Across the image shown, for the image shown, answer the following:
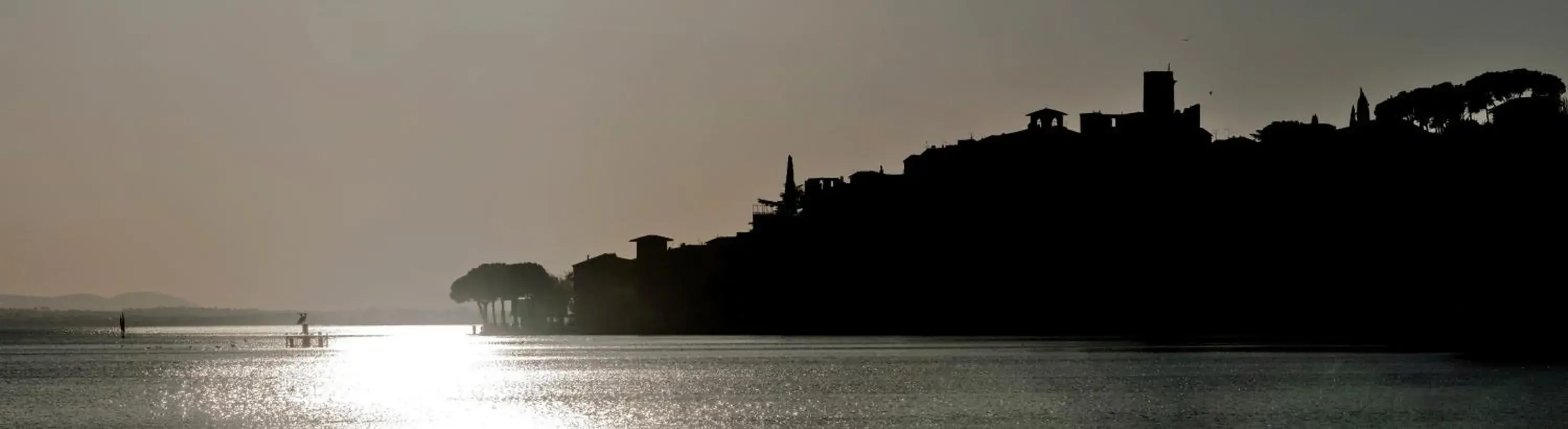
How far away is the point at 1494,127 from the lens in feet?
424

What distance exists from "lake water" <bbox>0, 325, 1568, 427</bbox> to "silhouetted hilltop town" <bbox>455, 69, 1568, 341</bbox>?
27.3 m

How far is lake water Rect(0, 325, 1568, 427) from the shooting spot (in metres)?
51.0

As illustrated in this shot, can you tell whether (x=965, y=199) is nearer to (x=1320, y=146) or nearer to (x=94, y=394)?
(x=1320, y=146)

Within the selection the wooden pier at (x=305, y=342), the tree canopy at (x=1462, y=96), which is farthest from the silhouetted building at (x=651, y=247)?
the tree canopy at (x=1462, y=96)

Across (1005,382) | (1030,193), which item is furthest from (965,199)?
(1005,382)

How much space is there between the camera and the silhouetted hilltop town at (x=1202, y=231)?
12431cm

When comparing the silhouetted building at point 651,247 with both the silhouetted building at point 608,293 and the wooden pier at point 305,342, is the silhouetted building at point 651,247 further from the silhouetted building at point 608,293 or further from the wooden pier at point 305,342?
the wooden pier at point 305,342

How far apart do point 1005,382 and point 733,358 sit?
31.6m

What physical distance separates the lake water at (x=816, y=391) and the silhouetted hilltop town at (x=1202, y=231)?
27287 mm

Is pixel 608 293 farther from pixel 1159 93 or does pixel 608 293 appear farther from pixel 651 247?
pixel 1159 93

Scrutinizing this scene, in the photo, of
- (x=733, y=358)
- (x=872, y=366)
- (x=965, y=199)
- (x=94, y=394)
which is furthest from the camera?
(x=965, y=199)

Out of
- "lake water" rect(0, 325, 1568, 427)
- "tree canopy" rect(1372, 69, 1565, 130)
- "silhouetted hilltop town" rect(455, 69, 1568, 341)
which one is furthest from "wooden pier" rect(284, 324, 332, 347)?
"tree canopy" rect(1372, 69, 1565, 130)

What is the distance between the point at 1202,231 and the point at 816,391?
74.4 meters

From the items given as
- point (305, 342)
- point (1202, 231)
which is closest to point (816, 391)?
point (1202, 231)
